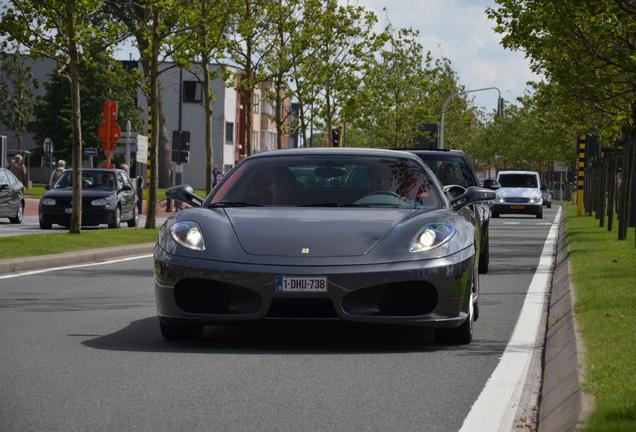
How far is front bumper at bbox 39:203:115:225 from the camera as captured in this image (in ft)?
113

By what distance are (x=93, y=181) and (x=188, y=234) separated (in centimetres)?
2671

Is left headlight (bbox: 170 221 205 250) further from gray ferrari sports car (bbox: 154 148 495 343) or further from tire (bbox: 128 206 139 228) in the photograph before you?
tire (bbox: 128 206 139 228)

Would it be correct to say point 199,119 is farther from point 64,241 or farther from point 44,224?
point 64,241

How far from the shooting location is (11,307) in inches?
508

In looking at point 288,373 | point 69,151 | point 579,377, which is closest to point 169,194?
point 288,373

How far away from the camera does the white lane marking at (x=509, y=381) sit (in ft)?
22.8

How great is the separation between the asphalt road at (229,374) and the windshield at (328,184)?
0.97m

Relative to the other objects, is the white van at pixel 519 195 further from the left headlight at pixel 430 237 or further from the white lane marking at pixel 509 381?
the left headlight at pixel 430 237

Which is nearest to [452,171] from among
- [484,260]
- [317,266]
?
[484,260]

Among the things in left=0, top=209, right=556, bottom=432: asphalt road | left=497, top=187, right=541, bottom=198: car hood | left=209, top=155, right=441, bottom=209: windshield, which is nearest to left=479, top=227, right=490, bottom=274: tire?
left=0, top=209, right=556, bottom=432: asphalt road

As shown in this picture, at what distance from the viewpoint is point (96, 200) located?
3488cm

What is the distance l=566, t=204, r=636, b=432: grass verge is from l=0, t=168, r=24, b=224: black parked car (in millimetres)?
19676

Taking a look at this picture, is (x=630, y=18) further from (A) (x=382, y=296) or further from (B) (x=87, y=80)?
(B) (x=87, y=80)

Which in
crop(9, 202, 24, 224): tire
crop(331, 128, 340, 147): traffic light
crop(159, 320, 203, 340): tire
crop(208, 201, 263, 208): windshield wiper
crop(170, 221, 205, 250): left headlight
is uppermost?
crop(208, 201, 263, 208): windshield wiper
